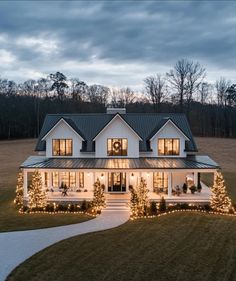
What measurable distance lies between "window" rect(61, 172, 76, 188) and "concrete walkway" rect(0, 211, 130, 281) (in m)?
6.10

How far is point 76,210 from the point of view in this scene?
24.2 meters

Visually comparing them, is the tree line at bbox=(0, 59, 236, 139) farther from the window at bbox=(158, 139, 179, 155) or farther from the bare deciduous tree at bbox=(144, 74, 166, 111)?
the window at bbox=(158, 139, 179, 155)

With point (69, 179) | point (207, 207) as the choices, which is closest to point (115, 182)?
point (69, 179)

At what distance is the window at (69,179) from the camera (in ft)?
94.0

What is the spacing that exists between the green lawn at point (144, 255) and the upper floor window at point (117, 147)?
998 centimetres

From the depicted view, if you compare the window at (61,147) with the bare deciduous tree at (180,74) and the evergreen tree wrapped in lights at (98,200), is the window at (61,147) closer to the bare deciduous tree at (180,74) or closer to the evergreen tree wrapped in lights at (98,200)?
the evergreen tree wrapped in lights at (98,200)

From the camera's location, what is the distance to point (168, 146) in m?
30.1

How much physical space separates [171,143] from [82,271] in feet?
Result: 58.9

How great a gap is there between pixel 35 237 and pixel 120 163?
35.6 ft

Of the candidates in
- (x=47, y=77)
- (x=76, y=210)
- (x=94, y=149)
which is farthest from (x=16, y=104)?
(x=76, y=210)

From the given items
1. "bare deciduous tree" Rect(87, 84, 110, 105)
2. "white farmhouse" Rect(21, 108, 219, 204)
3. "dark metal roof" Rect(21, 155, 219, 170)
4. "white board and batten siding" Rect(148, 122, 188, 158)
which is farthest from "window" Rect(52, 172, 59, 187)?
"bare deciduous tree" Rect(87, 84, 110, 105)

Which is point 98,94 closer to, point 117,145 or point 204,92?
point 204,92

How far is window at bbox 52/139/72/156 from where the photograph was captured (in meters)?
30.4

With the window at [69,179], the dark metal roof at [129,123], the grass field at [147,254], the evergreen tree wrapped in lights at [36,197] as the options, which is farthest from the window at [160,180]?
the evergreen tree wrapped in lights at [36,197]
